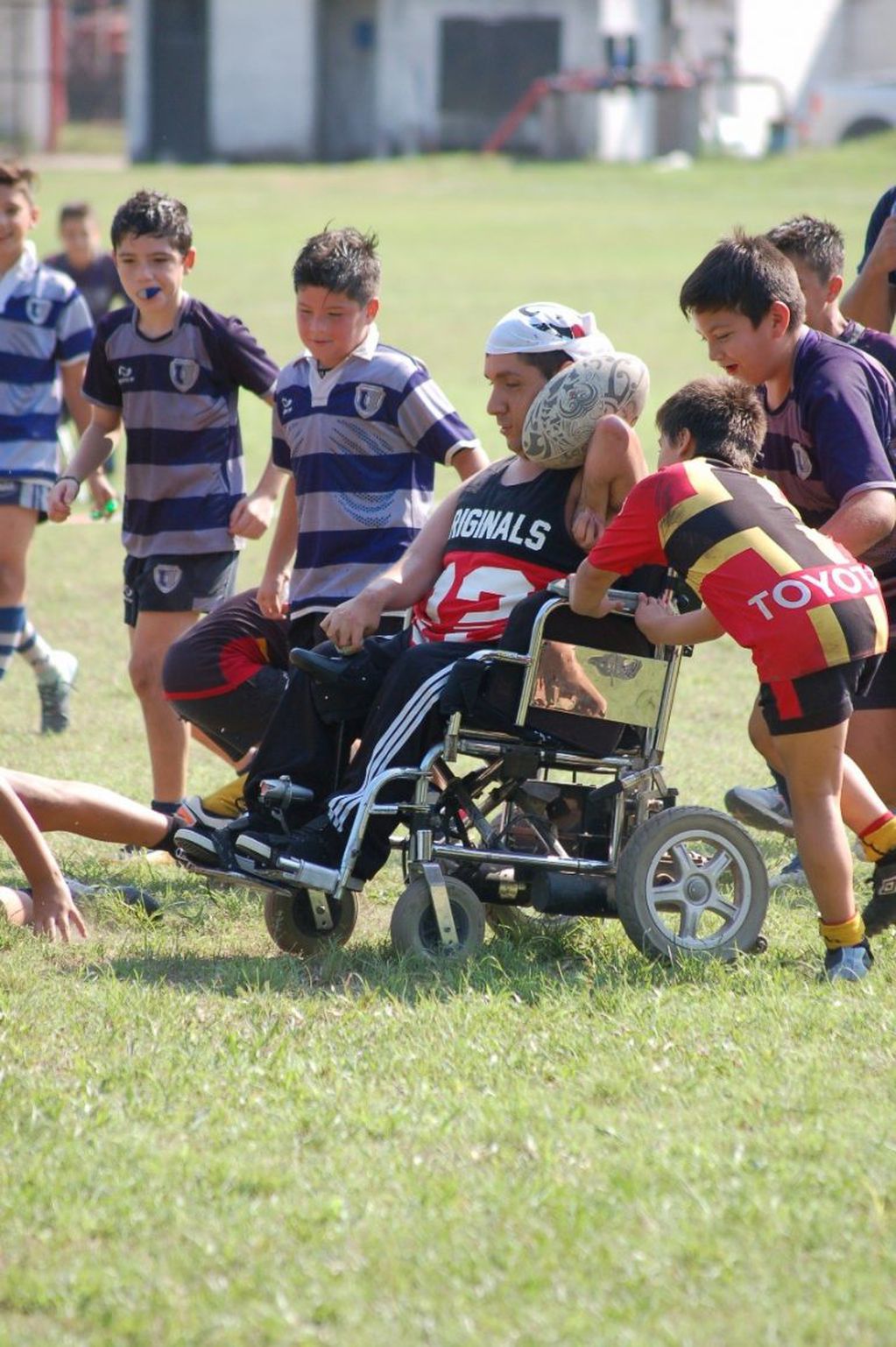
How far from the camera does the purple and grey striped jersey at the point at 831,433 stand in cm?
473

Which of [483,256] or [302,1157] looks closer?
[302,1157]

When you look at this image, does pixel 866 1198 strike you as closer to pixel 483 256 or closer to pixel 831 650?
pixel 831 650

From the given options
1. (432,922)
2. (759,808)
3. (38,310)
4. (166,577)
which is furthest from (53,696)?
(432,922)

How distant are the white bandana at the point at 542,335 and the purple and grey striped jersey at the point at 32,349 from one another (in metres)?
2.95

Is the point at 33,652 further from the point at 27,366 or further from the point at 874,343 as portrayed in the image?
the point at 874,343

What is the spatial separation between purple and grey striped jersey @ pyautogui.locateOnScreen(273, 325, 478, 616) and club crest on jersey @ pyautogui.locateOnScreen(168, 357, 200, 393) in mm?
744

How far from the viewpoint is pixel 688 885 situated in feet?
15.4

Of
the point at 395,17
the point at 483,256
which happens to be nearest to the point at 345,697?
the point at 483,256

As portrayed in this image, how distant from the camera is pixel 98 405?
640 centimetres

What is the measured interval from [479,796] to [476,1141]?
1424mm

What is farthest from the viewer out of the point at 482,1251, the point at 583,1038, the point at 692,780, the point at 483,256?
the point at 483,256

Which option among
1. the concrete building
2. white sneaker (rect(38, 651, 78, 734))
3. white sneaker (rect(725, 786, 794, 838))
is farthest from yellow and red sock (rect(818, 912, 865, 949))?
the concrete building

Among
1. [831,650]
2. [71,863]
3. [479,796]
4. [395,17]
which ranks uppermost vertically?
[395,17]

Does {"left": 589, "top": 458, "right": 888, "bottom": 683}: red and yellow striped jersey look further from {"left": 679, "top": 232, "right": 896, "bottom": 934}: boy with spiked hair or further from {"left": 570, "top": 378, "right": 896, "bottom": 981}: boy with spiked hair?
{"left": 679, "top": 232, "right": 896, "bottom": 934}: boy with spiked hair
